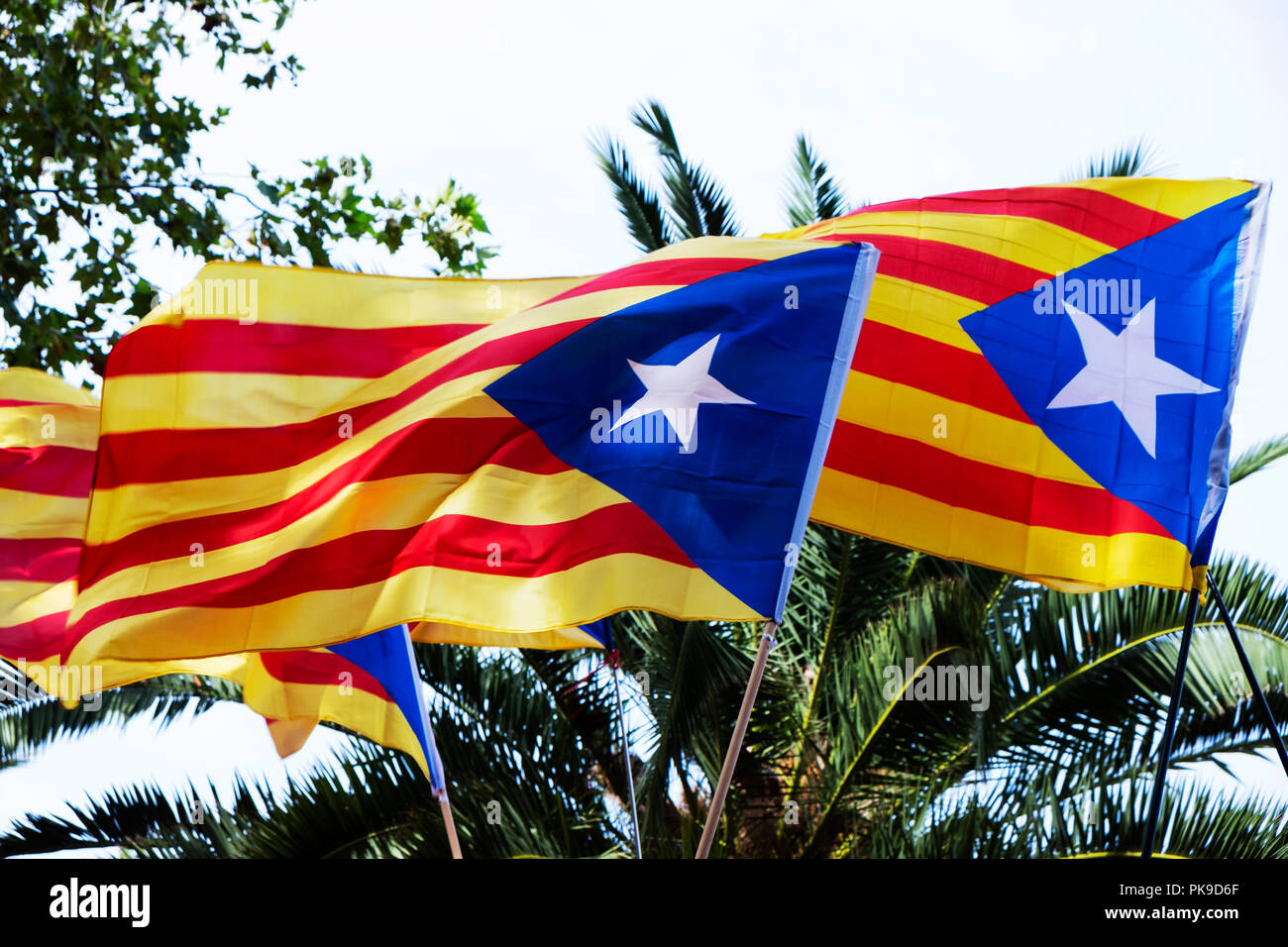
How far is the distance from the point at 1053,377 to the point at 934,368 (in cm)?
57

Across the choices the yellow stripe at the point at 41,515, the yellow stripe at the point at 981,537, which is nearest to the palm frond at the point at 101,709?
the yellow stripe at the point at 41,515

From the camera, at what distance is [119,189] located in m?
9.45

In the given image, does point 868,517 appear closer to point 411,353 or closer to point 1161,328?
point 1161,328

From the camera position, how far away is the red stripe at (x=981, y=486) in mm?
5656

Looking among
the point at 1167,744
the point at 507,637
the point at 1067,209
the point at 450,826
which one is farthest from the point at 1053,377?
the point at 450,826

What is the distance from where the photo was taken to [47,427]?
287 inches

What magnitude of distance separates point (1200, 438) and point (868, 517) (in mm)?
1593

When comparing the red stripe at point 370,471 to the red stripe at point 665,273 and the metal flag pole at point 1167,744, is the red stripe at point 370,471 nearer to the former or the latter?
the red stripe at point 665,273

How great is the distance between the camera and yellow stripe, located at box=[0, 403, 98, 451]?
7.22 metres

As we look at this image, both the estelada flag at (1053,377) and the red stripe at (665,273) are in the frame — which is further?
the estelada flag at (1053,377)

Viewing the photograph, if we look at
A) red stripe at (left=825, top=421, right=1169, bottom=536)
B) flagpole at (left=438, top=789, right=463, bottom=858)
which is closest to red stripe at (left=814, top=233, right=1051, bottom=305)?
red stripe at (left=825, top=421, right=1169, bottom=536)

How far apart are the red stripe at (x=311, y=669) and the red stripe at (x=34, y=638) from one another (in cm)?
102
